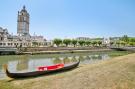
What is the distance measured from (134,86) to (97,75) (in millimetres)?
4285

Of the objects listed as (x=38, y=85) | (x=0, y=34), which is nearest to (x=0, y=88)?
(x=38, y=85)

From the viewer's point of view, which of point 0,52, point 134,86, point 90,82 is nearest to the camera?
point 134,86

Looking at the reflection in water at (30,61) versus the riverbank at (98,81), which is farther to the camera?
the reflection in water at (30,61)

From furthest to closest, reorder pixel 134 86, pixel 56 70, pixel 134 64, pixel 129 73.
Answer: pixel 56 70
pixel 134 64
pixel 129 73
pixel 134 86

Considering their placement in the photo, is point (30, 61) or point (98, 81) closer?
point (98, 81)

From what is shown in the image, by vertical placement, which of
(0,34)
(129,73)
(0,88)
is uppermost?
(0,34)

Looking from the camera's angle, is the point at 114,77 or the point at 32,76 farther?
the point at 32,76

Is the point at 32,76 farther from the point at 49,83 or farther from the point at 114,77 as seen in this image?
the point at 114,77

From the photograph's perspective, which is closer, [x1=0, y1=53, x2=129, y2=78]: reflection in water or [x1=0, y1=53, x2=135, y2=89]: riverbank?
[x1=0, y1=53, x2=135, y2=89]: riverbank

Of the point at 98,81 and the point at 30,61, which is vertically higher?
the point at 98,81

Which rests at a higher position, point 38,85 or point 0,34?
point 0,34

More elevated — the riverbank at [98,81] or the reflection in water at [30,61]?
the riverbank at [98,81]

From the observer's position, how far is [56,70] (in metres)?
26.4

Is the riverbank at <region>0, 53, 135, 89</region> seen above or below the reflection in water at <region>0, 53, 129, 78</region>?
above
